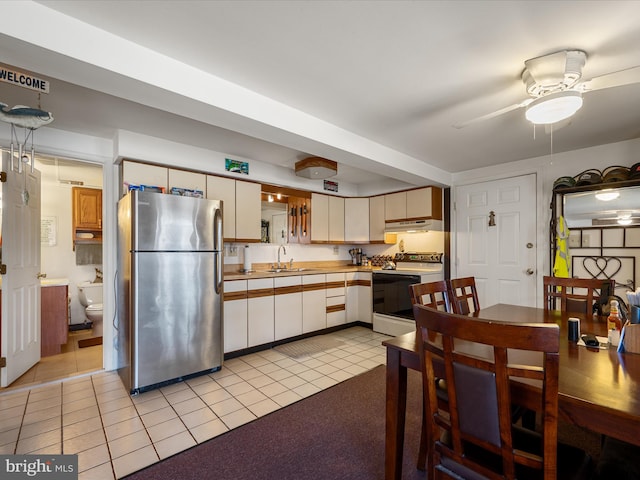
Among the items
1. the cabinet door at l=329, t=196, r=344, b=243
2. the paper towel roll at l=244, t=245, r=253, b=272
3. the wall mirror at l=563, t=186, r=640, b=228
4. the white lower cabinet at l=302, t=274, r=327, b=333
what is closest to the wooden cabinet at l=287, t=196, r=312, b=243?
the cabinet door at l=329, t=196, r=344, b=243

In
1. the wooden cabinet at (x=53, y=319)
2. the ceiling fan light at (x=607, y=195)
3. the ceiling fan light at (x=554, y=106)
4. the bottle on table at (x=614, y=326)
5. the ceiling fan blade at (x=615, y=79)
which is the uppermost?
the ceiling fan blade at (x=615, y=79)

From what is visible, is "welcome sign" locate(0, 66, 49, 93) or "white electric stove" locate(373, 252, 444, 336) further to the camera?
"white electric stove" locate(373, 252, 444, 336)

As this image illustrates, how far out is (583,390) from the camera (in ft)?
3.18

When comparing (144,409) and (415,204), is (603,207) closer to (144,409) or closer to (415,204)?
(415,204)

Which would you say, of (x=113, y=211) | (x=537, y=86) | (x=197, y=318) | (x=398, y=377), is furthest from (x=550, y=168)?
(x=113, y=211)

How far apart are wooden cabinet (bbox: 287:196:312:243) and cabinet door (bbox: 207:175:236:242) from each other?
1.12 meters

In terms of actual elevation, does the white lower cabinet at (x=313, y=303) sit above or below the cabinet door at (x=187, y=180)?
below

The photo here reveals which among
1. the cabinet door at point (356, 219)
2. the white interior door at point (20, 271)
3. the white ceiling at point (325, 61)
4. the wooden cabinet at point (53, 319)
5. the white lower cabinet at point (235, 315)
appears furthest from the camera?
the cabinet door at point (356, 219)

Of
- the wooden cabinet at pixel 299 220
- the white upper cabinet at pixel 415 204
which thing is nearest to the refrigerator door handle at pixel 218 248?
the wooden cabinet at pixel 299 220

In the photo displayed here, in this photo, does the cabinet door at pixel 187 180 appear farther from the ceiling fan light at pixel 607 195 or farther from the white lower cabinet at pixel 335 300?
the ceiling fan light at pixel 607 195

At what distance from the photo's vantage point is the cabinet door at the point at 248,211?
3.59 m

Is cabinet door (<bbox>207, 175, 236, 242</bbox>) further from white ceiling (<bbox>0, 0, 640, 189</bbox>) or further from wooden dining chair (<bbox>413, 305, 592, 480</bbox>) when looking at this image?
wooden dining chair (<bbox>413, 305, 592, 480</bbox>)

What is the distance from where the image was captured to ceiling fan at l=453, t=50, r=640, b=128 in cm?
158

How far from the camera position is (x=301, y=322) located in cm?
397
